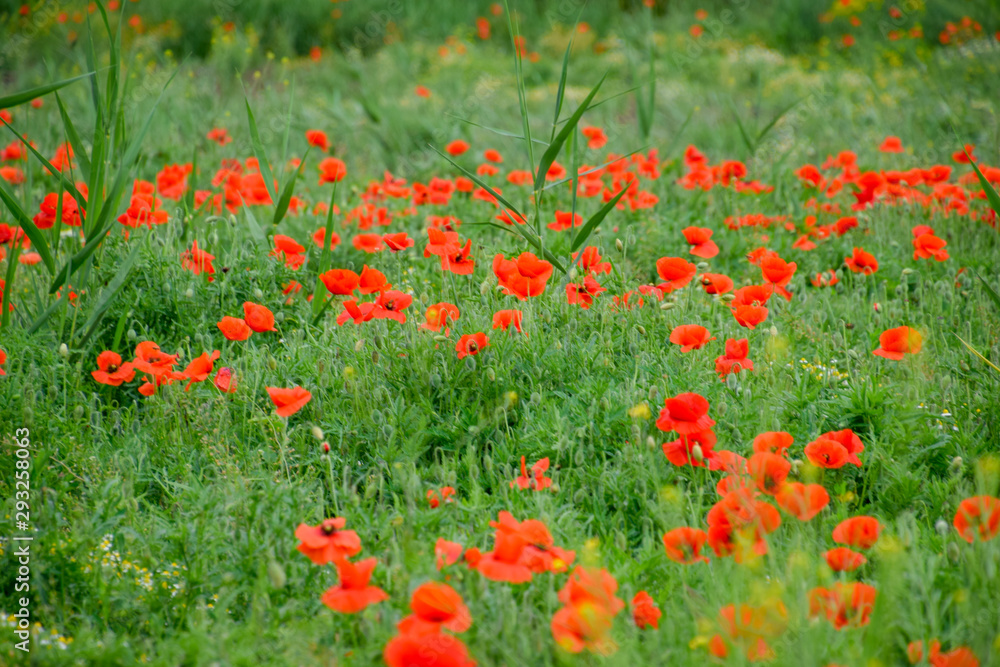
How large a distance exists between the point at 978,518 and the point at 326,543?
4.07 ft

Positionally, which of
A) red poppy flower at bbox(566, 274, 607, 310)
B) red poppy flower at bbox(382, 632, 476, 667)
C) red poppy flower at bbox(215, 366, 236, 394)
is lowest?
red poppy flower at bbox(215, 366, 236, 394)

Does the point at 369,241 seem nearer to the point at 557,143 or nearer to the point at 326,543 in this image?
the point at 557,143

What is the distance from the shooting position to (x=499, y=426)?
2.16m

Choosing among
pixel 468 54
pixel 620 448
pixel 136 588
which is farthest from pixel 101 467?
pixel 468 54

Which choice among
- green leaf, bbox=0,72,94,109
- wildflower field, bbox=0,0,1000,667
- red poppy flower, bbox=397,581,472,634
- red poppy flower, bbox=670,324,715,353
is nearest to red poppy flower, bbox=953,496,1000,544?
wildflower field, bbox=0,0,1000,667

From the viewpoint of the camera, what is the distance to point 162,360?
2049 mm

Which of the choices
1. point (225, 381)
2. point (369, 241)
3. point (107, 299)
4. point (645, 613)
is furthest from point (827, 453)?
point (107, 299)

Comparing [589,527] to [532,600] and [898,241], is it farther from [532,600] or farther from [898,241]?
[898,241]

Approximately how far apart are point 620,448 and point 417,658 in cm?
98

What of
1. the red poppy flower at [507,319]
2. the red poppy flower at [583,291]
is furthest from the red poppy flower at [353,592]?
the red poppy flower at [583,291]

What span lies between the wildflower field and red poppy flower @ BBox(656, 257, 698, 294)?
10 mm

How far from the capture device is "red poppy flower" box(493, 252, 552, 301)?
2152mm

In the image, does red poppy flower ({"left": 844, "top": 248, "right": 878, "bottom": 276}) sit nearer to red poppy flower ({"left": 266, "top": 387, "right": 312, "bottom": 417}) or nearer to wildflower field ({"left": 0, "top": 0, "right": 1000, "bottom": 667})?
wildflower field ({"left": 0, "top": 0, "right": 1000, "bottom": 667})

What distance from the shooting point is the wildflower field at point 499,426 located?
1398mm
